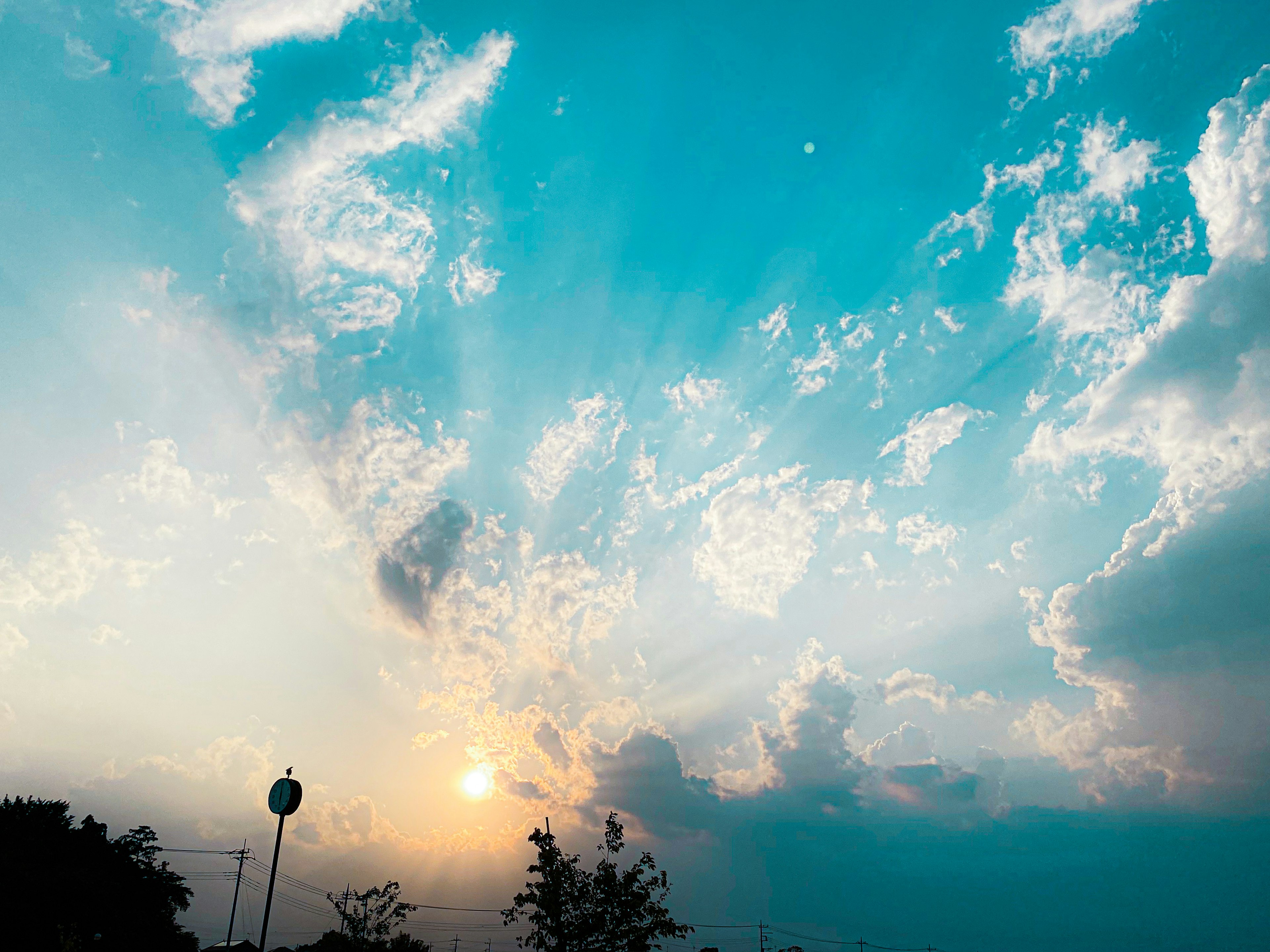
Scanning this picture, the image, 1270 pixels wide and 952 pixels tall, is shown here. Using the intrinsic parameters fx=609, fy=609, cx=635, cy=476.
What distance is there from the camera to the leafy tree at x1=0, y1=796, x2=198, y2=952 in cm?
4250

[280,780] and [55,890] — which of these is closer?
[280,780]

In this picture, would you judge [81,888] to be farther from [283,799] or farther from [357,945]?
[283,799]

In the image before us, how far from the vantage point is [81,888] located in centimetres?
4712

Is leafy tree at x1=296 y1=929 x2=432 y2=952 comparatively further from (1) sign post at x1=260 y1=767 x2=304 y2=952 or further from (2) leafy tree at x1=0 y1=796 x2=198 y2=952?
(1) sign post at x1=260 y1=767 x2=304 y2=952

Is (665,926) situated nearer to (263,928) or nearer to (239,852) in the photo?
(263,928)

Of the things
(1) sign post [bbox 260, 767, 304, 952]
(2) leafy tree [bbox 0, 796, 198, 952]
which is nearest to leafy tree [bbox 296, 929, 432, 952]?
(2) leafy tree [bbox 0, 796, 198, 952]

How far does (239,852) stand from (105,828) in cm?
5662

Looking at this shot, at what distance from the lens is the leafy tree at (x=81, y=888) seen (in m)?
42.5

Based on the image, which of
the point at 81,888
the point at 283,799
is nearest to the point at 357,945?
the point at 81,888

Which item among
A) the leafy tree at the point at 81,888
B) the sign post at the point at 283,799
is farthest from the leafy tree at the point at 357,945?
the sign post at the point at 283,799

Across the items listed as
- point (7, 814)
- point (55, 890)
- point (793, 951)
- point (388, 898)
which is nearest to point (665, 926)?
point (55, 890)

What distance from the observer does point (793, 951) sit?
8112 centimetres

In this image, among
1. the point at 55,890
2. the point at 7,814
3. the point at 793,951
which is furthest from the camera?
the point at 793,951

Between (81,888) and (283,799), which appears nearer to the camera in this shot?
(283,799)
